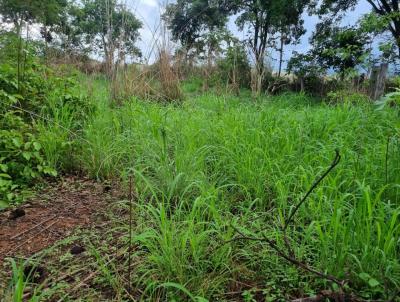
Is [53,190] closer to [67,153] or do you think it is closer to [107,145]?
[67,153]

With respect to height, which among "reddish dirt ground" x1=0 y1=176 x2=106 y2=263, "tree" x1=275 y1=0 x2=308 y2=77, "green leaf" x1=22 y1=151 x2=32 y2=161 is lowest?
"reddish dirt ground" x1=0 y1=176 x2=106 y2=263

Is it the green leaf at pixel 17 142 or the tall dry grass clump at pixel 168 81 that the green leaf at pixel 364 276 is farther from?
the tall dry grass clump at pixel 168 81

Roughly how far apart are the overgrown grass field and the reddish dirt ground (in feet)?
0.71

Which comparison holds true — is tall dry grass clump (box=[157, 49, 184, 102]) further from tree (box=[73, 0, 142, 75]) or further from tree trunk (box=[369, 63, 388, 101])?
tree trunk (box=[369, 63, 388, 101])

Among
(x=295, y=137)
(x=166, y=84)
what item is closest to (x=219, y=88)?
(x=166, y=84)

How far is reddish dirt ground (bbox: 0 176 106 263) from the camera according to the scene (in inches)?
56.7

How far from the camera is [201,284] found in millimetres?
1100

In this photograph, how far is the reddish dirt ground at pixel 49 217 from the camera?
1441mm

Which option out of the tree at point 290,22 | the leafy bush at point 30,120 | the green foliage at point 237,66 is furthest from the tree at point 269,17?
the leafy bush at point 30,120

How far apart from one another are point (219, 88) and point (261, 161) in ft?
9.65

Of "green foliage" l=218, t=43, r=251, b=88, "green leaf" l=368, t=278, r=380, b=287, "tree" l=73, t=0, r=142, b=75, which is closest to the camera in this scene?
"green leaf" l=368, t=278, r=380, b=287

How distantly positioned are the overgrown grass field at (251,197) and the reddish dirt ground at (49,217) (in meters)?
0.22

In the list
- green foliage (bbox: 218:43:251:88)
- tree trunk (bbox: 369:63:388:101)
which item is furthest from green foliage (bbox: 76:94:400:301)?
green foliage (bbox: 218:43:251:88)

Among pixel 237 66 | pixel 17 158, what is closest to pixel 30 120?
pixel 17 158
